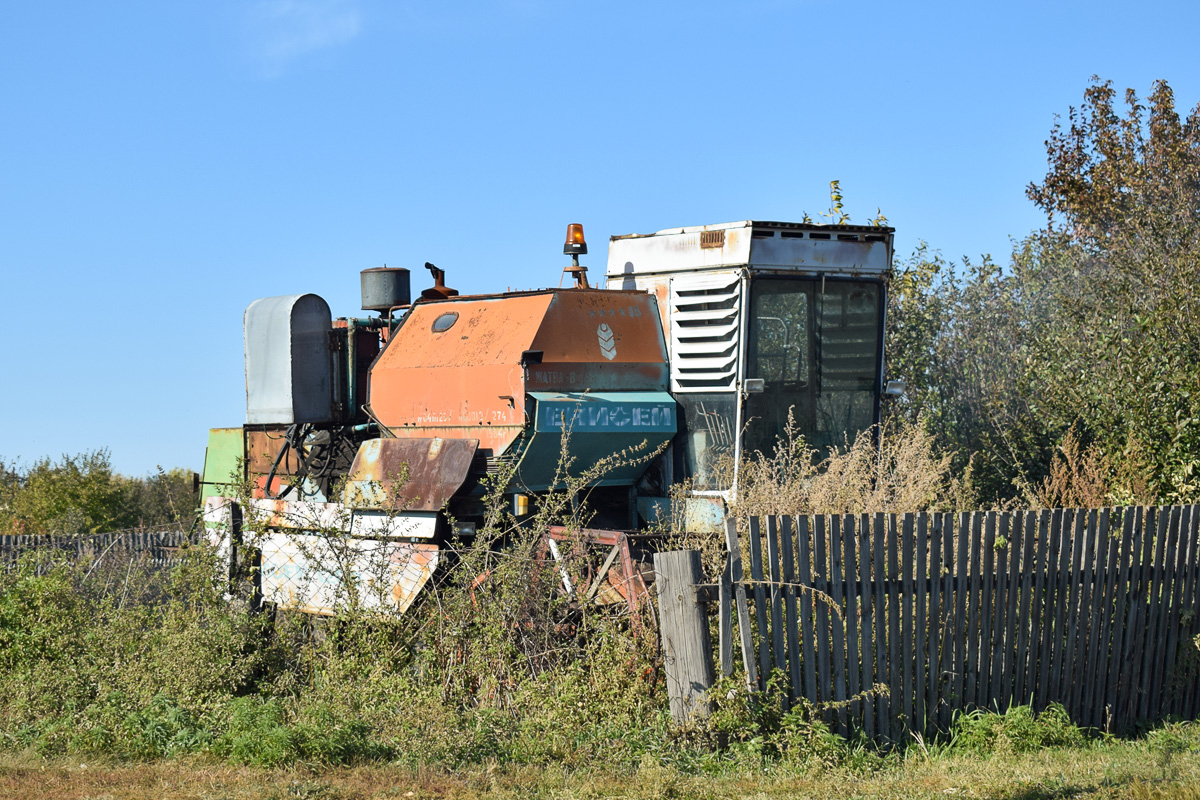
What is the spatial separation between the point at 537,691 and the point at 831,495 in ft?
9.60

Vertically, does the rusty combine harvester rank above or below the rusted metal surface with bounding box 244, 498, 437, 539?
above

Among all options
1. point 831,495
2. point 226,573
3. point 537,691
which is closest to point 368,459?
point 226,573

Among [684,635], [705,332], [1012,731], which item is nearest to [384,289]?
[705,332]

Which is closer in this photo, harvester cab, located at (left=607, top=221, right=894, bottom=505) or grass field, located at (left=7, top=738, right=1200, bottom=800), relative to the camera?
grass field, located at (left=7, top=738, right=1200, bottom=800)

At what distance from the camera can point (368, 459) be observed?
30.7 ft

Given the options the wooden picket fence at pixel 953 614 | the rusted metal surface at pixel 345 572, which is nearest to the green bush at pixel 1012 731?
the wooden picket fence at pixel 953 614

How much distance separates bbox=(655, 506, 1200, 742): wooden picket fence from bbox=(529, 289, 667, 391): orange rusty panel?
2.69 m

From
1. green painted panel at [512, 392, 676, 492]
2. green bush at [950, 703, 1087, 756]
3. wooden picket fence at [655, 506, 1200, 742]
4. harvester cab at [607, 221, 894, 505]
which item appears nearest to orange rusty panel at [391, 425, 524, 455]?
green painted panel at [512, 392, 676, 492]

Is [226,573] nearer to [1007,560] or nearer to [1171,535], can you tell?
[1007,560]

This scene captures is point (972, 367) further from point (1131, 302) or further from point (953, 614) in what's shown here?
point (953, 614)

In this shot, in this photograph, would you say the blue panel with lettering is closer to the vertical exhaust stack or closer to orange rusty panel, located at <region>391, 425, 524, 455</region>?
orange rusty panel, located at <region>391, 425, 524, 455</region>

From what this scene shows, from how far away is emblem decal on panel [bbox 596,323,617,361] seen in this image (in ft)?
30.8

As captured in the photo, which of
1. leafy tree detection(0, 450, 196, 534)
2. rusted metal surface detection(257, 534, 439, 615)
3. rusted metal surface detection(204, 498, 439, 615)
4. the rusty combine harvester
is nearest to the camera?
rusted metal surface detection(257, 534, 439, 615)

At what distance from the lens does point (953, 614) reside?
694 cm
